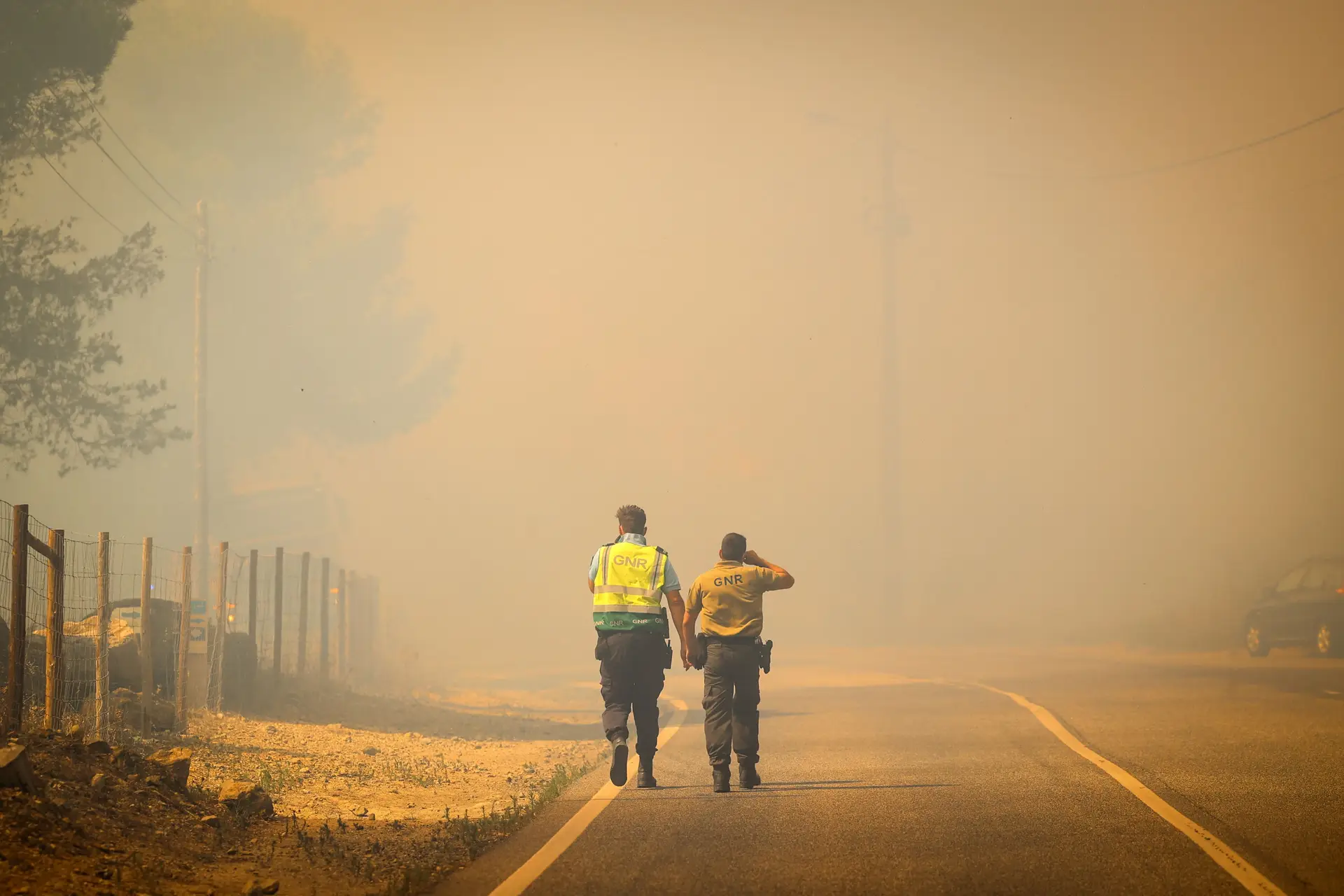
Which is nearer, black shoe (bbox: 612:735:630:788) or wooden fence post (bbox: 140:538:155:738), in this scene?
black shoe (bbox: 612:735:630:788)

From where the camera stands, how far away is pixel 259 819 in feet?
30.9

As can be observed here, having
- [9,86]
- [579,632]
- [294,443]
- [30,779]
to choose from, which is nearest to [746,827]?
[30,779]

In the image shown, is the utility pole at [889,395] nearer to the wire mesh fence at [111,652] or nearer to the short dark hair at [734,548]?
the wire mesh fence at [111,652]

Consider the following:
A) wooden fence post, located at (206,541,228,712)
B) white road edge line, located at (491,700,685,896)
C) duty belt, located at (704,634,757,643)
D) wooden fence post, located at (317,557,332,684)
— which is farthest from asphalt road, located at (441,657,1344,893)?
wooden fence post, located at (317,557,332,684)

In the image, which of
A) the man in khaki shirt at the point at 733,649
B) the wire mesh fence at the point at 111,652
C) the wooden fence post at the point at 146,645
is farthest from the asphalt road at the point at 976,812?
the wooden fence post at the point at 146,645

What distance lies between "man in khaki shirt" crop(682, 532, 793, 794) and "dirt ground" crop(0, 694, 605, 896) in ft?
4.48

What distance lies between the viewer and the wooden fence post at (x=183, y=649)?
1527cm

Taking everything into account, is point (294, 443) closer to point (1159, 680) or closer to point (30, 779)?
point (1159, 680)

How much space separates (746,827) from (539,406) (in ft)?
291

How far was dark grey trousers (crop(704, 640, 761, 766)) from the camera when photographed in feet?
35.8

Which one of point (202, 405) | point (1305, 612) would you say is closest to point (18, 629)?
point (1305, 612)

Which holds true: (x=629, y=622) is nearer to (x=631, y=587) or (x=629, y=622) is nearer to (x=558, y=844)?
(x=631, y=587)

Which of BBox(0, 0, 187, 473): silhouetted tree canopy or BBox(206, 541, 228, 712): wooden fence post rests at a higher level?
BBox(0, 0, 187, 473): silhouetted tree canopy

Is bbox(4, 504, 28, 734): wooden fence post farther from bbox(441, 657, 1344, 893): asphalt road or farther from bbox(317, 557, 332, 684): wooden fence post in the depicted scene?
bbox(317, 557, 332, 684): wooden fence post
